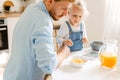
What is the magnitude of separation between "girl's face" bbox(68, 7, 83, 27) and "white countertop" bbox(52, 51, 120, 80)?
1.83ft

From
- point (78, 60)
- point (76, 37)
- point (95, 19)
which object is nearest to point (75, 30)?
point (76, 37)

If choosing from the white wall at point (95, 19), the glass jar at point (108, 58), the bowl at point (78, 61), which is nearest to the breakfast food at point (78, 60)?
the bowl at point (78, 61)

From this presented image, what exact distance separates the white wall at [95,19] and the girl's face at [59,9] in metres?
2.32

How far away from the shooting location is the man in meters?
0.97

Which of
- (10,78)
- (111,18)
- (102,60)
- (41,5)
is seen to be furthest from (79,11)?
(111,18)

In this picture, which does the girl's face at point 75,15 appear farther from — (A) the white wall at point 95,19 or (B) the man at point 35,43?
(A) the white wall at point 95,19

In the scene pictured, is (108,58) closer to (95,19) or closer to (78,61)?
(78,61)

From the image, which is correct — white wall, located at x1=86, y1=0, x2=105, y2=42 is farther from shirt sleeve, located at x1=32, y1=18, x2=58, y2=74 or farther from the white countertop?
shirt sleeve, located at x1=32, y1=18, x2=58, y2=74

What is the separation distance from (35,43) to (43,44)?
0.16 ft

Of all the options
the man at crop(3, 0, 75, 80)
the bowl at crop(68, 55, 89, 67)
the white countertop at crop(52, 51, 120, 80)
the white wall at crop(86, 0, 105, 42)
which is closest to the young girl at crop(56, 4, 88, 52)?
the bowl at crop(68, 55, 89, 67)

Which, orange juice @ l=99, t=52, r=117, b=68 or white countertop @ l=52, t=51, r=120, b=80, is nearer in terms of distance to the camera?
white countertop @ l=52, t=51, r=120, b=80

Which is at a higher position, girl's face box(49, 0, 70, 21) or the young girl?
girl's face box(49, 0, 70, 21)

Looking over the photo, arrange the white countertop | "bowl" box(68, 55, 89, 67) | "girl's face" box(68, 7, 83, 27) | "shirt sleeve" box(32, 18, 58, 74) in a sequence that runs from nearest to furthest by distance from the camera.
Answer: "shirt sleeve" box(32, 18, 58, 74) < the white countertop < "bowl" box(68, 55, 89, 67) < "girl's face" box(68, 7, 83, 27)

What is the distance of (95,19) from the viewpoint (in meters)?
3.40
